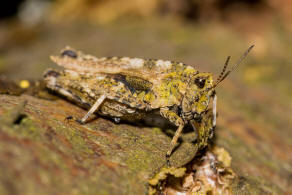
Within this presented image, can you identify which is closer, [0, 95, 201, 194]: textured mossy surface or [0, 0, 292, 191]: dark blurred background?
[0, 95, 201, 194]: textured mossy surface

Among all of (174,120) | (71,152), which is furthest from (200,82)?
(71,152)

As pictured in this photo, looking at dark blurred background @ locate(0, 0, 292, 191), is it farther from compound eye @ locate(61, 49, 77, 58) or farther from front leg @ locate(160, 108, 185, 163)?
compound eye @ locate(61, 49, 77, 58)

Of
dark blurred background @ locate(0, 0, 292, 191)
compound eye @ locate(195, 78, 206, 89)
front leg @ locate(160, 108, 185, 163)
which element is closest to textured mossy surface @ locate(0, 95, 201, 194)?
front leg @ locate(160, 108, 185, 163)

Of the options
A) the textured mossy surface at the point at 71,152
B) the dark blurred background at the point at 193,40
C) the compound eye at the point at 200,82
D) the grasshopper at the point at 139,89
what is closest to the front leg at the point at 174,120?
the grasshopper at the point at 139,89

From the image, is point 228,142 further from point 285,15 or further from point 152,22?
point 285,15

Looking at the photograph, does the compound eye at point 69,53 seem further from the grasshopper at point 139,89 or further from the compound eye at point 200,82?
the compound eye at point 200,82
